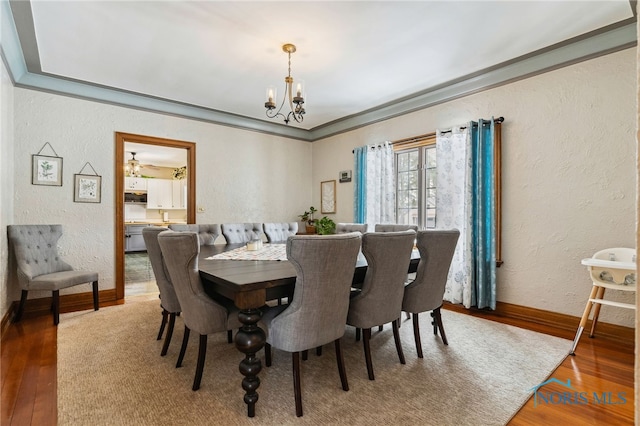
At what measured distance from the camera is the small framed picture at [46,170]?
11.7 ft

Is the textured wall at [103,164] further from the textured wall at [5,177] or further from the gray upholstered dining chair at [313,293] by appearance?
the gray upholstered dining chair at [313,293]

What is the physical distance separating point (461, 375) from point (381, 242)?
111 centimetres

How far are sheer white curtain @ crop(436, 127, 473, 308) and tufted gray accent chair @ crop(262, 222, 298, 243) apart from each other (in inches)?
77.7

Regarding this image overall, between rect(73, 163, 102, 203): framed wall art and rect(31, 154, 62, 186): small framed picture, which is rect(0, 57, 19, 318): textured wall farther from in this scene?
rect(73, 163, 102, 203): framed wall art

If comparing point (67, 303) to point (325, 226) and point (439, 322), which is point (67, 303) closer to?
point (325, 226)

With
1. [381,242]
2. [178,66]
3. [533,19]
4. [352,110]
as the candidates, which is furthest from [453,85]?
[178,66]

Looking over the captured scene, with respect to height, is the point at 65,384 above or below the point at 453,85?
below

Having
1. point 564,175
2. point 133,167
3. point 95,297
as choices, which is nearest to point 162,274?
point 95,297

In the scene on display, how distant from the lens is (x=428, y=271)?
7.83 ft

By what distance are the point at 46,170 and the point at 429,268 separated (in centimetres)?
434

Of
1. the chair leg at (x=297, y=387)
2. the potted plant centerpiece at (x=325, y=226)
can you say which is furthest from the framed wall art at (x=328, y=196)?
the chair leg at (x=297, y=387)

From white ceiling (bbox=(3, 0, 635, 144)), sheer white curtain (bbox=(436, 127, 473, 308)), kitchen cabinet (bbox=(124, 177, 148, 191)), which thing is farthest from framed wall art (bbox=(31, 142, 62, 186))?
kitchen cabinet (bbox=(124, 177, 148, 191))

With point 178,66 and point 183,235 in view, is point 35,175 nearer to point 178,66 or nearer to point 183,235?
point 178,66

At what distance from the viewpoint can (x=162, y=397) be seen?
1861 millimetres
